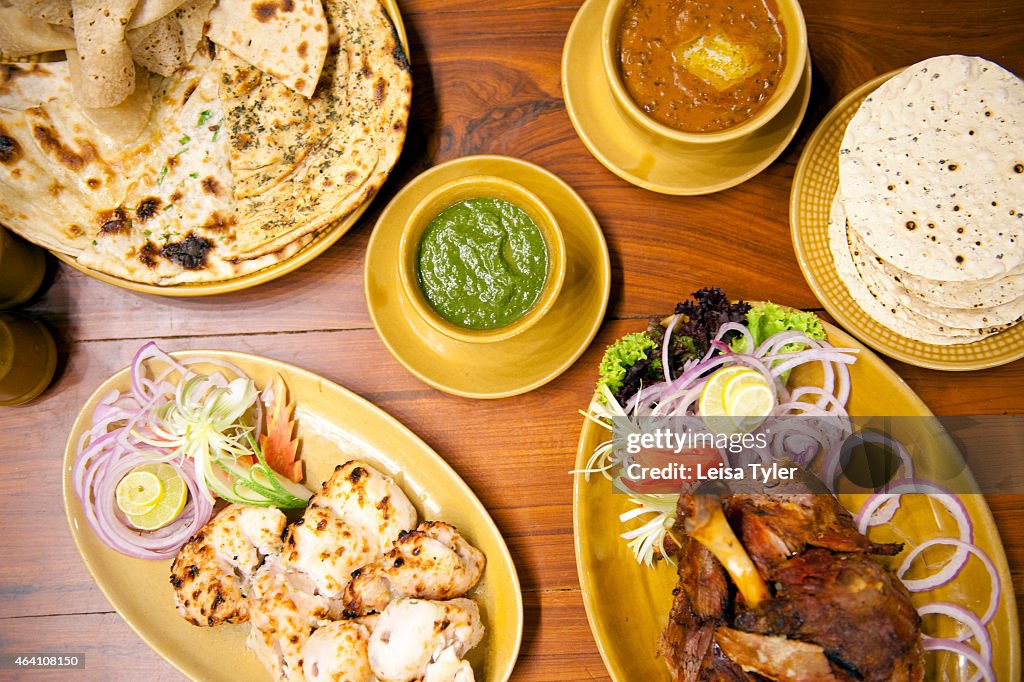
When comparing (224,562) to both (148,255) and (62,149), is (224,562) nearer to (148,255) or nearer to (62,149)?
(148,255)

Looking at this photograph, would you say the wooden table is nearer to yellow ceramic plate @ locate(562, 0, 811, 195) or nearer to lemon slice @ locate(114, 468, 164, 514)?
yellow ceramic plate @ locate(562, 0, 811, 195)

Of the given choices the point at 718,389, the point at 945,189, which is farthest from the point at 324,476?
the point at 945,189

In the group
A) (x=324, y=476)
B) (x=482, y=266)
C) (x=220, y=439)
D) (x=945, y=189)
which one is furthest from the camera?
(x=324, y=476)

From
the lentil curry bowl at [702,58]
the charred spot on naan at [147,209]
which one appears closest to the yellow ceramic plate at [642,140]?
the lentil curry bowl at [702,58]

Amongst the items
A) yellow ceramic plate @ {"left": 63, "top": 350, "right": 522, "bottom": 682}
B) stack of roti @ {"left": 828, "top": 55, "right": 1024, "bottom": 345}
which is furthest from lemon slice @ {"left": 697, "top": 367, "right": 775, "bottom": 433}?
yellow ceramic plate @ {"left": 63, "top": 350, "right": 522, "bottom": 682}

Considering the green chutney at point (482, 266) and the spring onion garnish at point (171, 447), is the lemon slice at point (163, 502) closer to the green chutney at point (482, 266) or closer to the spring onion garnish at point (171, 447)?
the spring onion garnish at point (171, 447)
